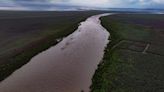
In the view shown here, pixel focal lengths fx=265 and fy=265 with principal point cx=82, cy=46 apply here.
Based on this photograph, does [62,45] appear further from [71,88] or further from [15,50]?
[71,88]

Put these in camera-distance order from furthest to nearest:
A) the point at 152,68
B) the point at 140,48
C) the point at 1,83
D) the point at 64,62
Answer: the point at 140,48 → the point at 64,62 → the point at 152,68 → the point at 1,83

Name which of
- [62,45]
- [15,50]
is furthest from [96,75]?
[62,45]

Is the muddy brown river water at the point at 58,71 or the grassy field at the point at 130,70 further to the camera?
the grassy field at the point at 130,70

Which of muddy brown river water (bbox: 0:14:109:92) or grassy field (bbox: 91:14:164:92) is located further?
grassy field (bbox: 91:14:164:92)

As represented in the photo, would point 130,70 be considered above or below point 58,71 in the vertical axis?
below

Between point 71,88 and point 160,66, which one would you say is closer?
point 71,88

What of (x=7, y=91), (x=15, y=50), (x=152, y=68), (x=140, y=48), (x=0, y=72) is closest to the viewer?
(x=7, y=91)

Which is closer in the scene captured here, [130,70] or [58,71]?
[58,71]
